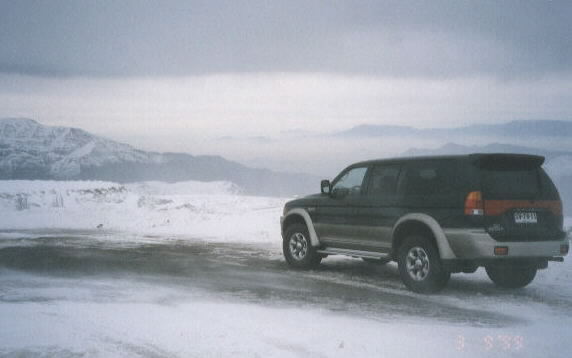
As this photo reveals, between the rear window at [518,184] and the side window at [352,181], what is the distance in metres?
2.50

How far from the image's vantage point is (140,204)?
30.9 m

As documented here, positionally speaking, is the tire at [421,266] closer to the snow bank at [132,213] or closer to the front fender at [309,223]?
the front fender at [309,223]

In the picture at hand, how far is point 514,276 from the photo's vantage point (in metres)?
10.0

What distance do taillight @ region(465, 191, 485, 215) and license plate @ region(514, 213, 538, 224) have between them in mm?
554

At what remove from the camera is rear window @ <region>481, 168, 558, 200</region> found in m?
8.69

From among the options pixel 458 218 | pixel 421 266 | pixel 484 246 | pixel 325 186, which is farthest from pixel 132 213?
pixel 484 246

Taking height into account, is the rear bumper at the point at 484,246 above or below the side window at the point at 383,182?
below

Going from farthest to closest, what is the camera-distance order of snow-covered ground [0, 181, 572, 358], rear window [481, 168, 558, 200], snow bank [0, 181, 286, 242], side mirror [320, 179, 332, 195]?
1. snow bank [0, 181, 286, 242]
2. side mirror [320, 179, 332, 195]
3. rear window [481, 168, 558, 200]
4. snow-covered ground [0, 181, 572, 358]

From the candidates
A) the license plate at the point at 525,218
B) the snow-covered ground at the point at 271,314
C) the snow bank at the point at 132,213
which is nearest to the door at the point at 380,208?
the snow-covered ground at the point at 271,314

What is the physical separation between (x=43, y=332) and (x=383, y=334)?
3.47 m

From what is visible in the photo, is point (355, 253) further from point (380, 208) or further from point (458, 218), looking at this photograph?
point (458, 218)

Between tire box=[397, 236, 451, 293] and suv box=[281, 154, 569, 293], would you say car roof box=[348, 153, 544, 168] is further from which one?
tire box=[397, 236, 451, 293]

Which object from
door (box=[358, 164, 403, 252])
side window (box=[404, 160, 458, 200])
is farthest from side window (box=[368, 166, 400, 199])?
side window (box=[404, 160, 458, 200])
